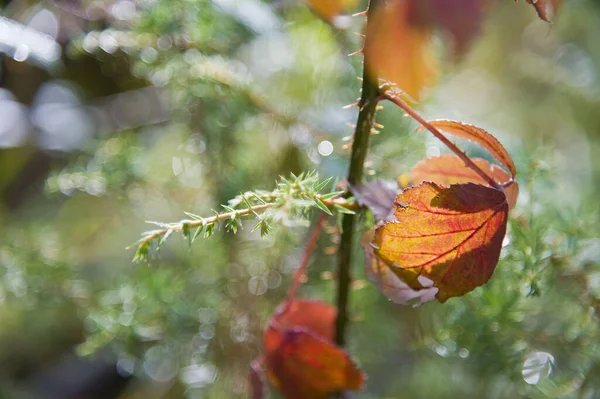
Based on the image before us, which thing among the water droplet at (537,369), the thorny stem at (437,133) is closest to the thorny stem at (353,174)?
the thorny stem at (437,133)

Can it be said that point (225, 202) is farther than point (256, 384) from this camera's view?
Yes

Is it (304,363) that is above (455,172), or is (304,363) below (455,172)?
below

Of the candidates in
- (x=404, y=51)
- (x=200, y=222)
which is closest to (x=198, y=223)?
(x=200, y=222)

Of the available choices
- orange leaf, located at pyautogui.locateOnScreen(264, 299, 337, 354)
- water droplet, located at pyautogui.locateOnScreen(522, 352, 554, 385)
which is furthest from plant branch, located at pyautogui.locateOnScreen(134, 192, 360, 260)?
water droplet, located at pyautogui.locateOnScreen(522, 352, 554, 385)

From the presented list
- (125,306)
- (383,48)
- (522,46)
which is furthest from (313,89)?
(522,46)

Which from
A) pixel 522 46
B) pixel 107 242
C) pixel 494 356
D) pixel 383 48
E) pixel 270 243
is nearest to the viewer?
pixel 383 48

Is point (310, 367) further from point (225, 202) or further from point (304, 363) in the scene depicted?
point (225, 202)

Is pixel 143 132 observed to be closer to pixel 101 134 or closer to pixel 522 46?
pixel 101 134
